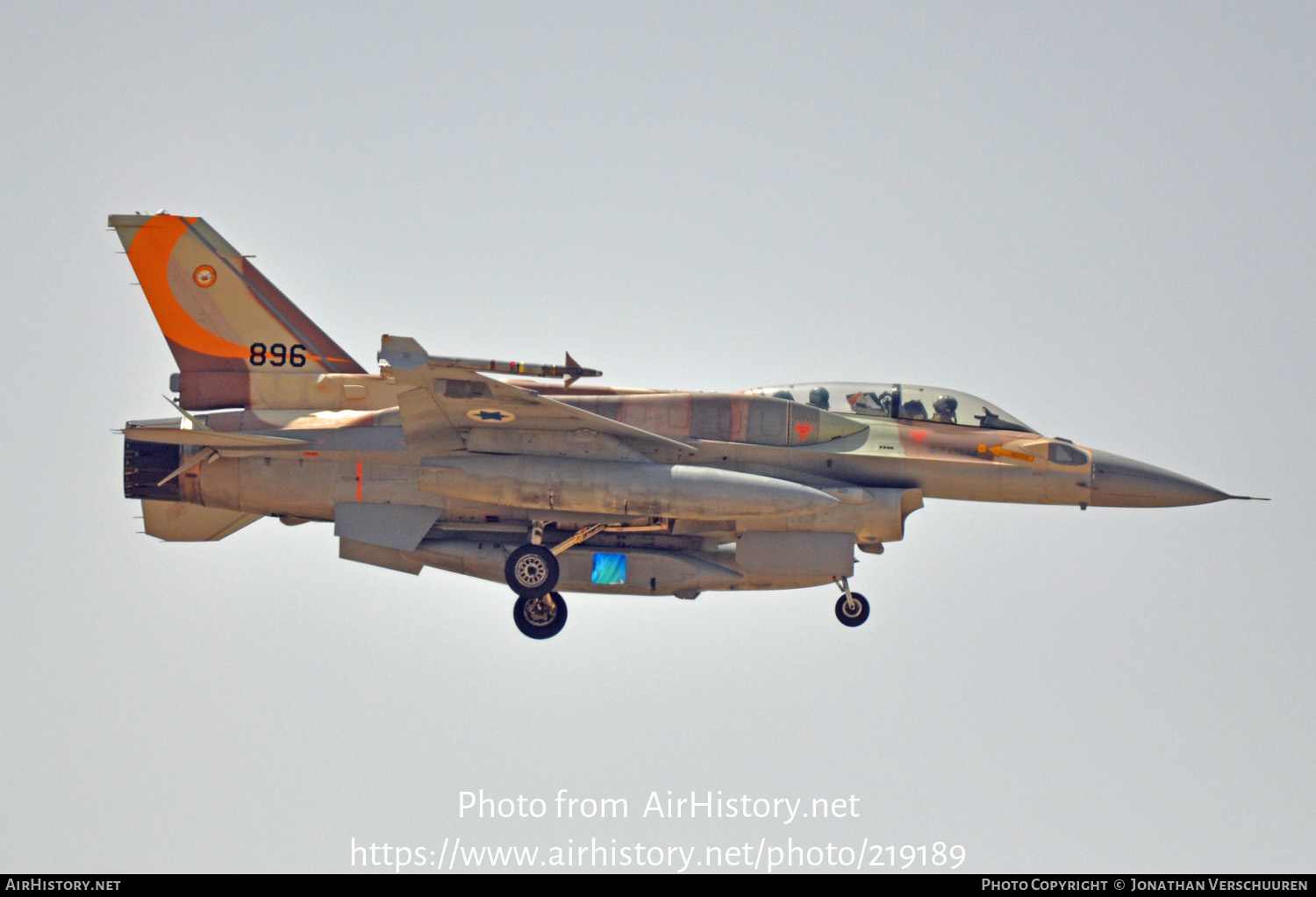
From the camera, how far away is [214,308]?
73.6ft

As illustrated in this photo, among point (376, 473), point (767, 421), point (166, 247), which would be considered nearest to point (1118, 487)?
point (767, 421)

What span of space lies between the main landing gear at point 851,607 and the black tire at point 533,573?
3685 millimetres

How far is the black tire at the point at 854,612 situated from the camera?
2122 cm

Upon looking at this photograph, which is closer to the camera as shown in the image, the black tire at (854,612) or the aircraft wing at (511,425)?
the aircraft wing at (511,425)

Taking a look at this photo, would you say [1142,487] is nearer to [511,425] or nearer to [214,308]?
[511,425]

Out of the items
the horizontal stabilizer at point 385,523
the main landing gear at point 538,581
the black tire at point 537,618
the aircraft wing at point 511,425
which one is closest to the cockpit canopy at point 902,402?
the aircraft wing at point 511,425

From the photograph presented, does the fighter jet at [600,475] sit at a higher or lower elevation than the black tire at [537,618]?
higher

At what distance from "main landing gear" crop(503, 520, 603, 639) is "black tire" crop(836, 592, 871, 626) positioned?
3.24m

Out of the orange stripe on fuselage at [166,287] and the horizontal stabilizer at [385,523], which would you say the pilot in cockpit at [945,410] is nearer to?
the horizontal stabilizer at [385,523]

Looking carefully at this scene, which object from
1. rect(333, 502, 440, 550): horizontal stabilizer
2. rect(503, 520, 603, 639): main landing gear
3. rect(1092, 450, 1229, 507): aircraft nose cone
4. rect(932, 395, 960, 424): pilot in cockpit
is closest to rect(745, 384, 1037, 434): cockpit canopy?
rect(932, 395, 960, 424): pilot in cockpit

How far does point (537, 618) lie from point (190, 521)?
4871mm

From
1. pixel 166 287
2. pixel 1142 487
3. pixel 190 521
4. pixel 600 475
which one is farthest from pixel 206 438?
pixel 1142 487

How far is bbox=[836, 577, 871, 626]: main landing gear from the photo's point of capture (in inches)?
835

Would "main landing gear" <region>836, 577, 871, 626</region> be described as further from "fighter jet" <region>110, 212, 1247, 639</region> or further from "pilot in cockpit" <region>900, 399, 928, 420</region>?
"pilot in cockpit" <region>900, 399, 928, 420</region>
